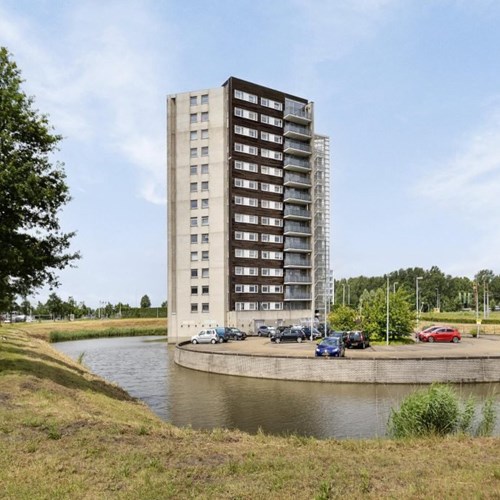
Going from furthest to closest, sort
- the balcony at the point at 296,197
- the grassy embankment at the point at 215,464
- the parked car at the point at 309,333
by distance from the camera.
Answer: the balcony at the point at 296,197, the parked car at the point at 309,333, the grassy embankment at the point at 215,464

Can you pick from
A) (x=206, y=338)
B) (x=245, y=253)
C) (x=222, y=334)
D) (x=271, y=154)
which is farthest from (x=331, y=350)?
(x=271, y=154)

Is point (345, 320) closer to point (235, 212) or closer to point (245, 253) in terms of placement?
point (245, 253)

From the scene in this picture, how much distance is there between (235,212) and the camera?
7506cm

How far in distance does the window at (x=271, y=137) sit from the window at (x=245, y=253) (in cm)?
1889

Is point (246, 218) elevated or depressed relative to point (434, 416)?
elevated

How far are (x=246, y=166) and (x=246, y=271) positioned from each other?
16.8 m

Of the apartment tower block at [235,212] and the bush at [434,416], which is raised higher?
the apartment tower block at [235,212]

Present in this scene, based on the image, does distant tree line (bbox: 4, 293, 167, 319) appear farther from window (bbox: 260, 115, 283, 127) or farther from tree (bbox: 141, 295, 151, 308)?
window (bbox: 260, 115, 283, 127)

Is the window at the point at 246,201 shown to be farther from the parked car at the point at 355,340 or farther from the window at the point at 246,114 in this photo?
the parked car at the point at 355,340

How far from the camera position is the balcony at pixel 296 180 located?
8122 cm

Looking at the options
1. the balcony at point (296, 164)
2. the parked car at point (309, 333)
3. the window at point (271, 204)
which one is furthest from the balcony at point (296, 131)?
the parked car at point (309, 333)

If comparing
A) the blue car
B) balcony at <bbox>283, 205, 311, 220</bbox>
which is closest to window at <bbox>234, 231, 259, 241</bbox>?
balcony at <bbox>283, 205, 311, 220</bbox>

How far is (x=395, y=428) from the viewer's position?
1537 centimetres

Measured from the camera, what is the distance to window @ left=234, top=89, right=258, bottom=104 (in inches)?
3019
